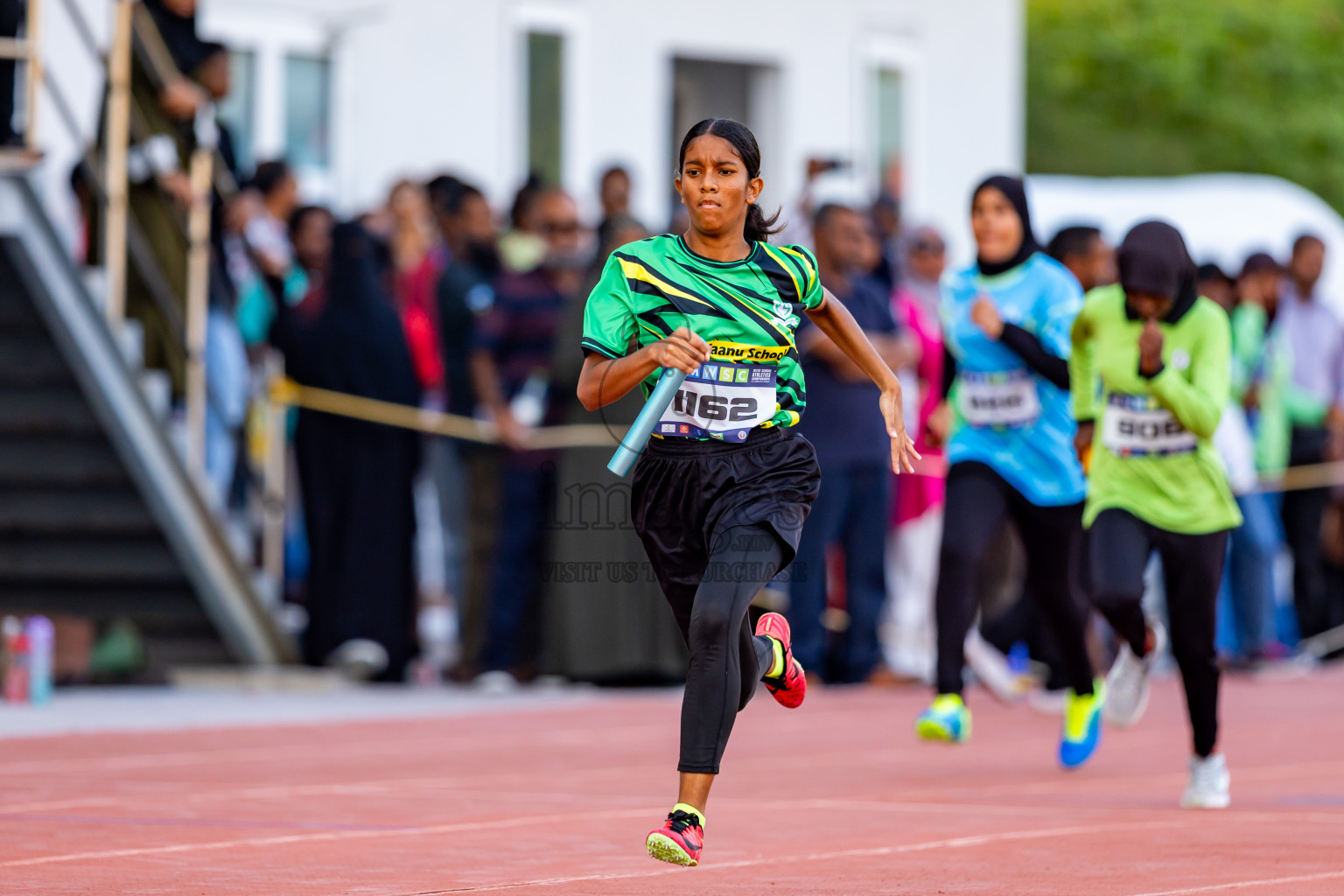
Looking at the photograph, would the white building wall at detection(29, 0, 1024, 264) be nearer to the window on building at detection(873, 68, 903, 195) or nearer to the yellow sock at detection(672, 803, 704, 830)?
the window on building at detection(873, 68, 903, 195)

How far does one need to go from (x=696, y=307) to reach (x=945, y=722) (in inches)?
133

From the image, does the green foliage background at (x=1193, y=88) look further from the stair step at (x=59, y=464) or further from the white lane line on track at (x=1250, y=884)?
the white lane line on track at (x=1250, y=884)

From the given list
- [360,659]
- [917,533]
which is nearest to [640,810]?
[360,659]

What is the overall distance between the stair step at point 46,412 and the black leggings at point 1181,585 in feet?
A: 22.5

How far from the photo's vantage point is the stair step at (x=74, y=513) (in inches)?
517

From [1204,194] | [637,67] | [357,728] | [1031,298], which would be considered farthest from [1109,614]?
[1204,194]

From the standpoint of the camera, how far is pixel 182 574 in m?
13.4

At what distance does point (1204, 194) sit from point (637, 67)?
780cm

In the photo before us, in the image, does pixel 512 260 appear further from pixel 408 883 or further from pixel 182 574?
pixel 408 883

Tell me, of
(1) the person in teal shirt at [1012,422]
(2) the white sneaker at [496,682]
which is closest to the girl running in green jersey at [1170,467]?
(1) the person in teal shirt at [1012,422]

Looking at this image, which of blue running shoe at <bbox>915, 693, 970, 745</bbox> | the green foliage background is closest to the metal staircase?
blue running shoe at <bbox>915, 693, 970, 745</bbox>

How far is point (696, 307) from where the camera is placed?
631 centimetres

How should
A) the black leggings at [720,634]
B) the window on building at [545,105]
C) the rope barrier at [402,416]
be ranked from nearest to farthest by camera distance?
the black leggings at [720,634] → the rope barrier at [402,416] → the window on building at [545,105]

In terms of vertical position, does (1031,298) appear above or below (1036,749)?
above
